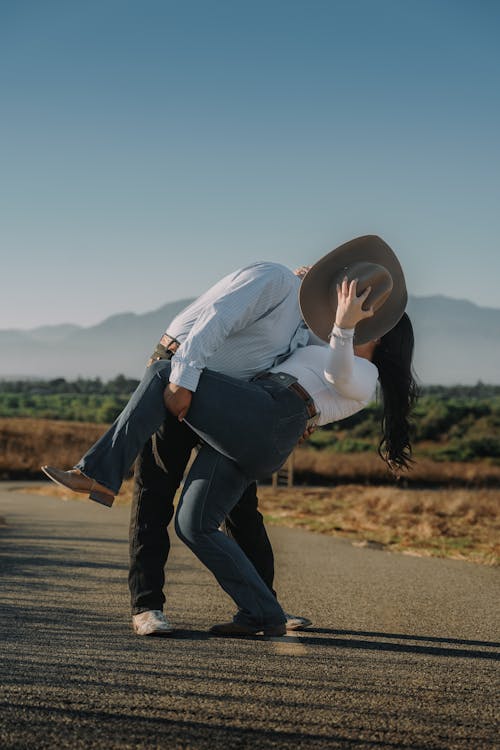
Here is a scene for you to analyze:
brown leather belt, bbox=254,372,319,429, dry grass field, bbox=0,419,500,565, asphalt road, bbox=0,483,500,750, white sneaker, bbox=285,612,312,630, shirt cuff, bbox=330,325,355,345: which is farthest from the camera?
dry grass field, bbox=0,419,500,565

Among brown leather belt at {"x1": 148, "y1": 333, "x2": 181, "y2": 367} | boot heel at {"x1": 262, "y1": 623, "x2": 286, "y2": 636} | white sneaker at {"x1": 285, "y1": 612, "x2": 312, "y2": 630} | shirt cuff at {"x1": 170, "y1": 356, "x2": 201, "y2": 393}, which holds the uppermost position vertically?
brown leather belt at {"x1": 148, "y1": 333, "x2": 181, "y2": 367}

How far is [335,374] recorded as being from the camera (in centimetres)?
378

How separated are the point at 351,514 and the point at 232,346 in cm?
1085

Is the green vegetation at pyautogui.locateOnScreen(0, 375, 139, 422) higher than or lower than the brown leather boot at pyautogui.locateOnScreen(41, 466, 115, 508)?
higher

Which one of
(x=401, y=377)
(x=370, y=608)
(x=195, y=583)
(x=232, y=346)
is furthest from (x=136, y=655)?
(x=195, y=583)

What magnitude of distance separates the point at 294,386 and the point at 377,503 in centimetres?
1270

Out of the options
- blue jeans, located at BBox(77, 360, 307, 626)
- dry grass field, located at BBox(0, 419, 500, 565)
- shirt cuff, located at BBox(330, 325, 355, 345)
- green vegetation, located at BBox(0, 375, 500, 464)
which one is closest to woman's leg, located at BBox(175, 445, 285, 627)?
blue jeans, located at BBox(77, 360, 307, 626)

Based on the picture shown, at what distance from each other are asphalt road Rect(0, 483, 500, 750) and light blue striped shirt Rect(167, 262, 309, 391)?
111 centimetres

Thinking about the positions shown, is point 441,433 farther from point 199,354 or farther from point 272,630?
point 199,354

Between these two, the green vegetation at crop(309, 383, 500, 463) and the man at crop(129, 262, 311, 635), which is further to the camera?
the green vegetation at crop(309, 383, 500, 463)

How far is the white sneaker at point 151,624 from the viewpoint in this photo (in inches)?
152

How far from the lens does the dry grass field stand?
10203 mm

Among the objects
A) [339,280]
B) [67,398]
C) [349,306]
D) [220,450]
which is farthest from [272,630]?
[67,398]

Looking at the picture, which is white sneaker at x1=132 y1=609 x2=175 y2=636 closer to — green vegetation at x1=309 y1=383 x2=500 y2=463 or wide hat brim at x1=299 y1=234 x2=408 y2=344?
wide hat brim at x1=299 y1=234 x2=408 y2=344
